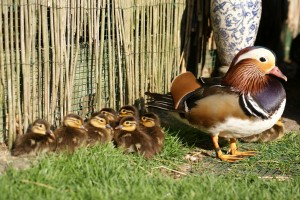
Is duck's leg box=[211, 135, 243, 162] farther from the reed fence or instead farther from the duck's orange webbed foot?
the reed fence

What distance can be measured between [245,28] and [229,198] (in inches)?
117

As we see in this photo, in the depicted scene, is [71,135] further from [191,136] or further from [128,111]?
[191,136]

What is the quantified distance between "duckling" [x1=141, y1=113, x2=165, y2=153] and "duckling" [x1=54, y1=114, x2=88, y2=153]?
2.16 feet

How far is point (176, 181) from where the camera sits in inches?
208

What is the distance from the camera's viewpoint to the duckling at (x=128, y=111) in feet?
21.2

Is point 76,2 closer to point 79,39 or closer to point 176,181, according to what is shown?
point 79,39

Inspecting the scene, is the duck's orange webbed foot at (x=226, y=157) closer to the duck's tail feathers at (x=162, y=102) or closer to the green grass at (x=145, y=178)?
the green grass at (x=145, y=178)

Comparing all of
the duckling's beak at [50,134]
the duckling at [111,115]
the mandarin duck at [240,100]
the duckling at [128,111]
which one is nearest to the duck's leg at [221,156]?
the mandarin duck at [240,100]

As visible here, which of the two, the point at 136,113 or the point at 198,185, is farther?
the point at 136,113

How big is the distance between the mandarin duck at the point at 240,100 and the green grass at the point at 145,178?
386mm

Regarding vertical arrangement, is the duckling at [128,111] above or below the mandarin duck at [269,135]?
A: above

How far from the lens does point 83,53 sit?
6.64m

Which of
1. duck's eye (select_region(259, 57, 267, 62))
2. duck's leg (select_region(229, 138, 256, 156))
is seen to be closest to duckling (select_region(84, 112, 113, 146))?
duck's leg (select_region(229, 138, 256, 156))

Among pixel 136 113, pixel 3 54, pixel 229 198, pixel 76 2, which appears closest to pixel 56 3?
pixel 76 2
